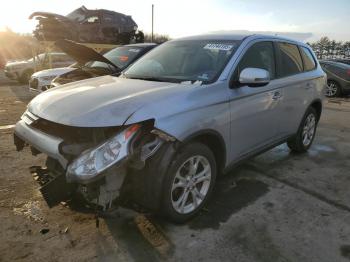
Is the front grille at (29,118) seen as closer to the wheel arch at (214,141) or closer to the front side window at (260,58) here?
the wheel arch at (214,141)

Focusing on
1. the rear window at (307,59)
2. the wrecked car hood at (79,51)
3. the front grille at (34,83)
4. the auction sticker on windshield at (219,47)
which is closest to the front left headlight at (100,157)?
the auction sticker on windshield at (219,47)

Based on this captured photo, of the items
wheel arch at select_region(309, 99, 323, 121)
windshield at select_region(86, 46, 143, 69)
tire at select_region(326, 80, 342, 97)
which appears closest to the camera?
wheel arch at select_region(309, 99, 323, 121)

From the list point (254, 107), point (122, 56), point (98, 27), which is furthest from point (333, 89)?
point (254, 107)

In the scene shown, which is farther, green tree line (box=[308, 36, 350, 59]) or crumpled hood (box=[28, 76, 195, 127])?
green tree line (box=[308, 36, 350, 59])

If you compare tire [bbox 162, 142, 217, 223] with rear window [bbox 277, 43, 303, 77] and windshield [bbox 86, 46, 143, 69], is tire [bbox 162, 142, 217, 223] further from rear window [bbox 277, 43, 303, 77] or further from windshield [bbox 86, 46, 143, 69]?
windshield [bbox 86, 46, 143, 69]

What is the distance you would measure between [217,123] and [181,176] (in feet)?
2.06

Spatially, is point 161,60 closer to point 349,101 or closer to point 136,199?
point 136,199

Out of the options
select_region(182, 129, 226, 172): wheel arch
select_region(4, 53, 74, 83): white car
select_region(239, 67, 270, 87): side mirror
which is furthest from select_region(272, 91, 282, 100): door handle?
select_region(4, 53, 74, 83): white car

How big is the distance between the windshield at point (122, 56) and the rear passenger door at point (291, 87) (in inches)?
142

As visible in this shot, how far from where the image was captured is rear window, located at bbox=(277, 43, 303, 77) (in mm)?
4746

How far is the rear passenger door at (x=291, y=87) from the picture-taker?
185 inches

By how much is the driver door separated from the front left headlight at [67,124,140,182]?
1.34 m

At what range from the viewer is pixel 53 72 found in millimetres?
10406

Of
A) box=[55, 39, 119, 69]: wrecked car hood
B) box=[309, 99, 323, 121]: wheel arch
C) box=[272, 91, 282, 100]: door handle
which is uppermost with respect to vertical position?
box=[55, 39, 119, 69]: wrecked car hood
